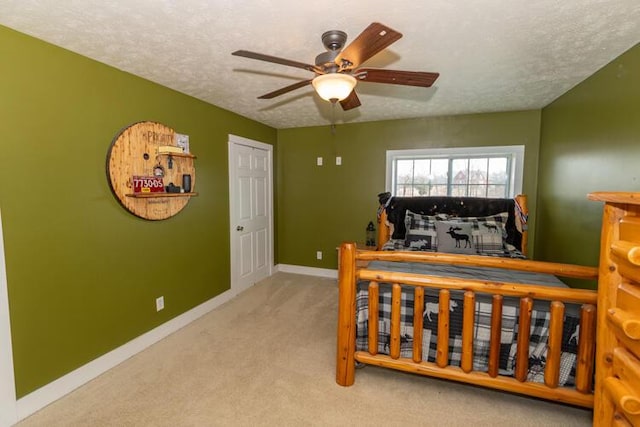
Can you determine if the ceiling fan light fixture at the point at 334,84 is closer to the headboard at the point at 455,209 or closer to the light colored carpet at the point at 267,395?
the light colored carpet at the point at 267,395

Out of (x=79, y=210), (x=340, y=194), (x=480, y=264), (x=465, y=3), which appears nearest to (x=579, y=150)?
(x=480, y=264)

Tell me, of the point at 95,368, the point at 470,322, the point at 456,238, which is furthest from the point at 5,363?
the point at 456,238

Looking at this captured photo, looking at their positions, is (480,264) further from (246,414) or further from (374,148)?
(374,148)

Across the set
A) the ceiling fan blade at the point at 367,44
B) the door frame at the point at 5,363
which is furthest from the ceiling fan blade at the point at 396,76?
the door frame at the point at 5,363

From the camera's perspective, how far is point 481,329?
1828mm

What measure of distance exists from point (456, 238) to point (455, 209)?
0.61 m

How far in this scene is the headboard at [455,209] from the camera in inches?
126

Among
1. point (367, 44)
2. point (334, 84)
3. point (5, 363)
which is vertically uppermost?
point (367, 44)

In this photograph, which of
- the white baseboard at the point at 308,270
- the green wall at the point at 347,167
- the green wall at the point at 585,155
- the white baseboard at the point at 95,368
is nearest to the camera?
the white baseboard at the point at 95,368

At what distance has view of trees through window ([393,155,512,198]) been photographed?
3660 millimetres

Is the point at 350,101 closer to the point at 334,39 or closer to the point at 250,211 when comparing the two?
the point at 334,39

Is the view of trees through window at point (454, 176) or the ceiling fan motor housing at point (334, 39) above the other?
the ceiling fan motor housing at point (334, 39)

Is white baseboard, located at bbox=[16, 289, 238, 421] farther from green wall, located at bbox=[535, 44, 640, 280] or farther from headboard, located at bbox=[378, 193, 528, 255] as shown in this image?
green wall, located at bbox=[535, 44, 640, 280]

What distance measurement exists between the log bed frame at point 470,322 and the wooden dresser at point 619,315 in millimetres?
422
